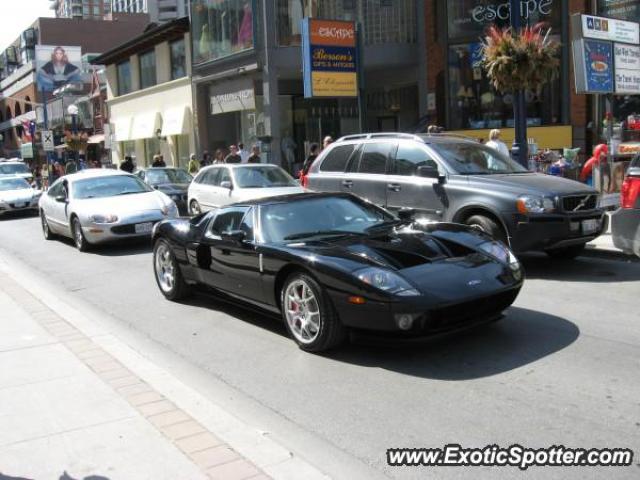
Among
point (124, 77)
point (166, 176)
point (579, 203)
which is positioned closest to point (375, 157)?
point (579, 203)

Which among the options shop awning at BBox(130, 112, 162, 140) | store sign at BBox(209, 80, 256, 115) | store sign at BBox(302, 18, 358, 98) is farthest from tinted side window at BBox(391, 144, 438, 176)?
shop awning at BBox(130, 112, 162, 140)

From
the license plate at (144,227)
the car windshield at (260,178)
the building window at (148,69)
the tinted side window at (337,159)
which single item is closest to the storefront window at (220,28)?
the building window at (148,69)

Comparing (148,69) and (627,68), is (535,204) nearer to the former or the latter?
(627,68)

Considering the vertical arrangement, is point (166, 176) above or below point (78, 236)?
above

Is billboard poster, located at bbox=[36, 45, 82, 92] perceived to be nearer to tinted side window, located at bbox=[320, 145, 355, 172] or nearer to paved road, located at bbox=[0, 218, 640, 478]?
tinted side window, located at bbox=[320, 145, 355, 172]

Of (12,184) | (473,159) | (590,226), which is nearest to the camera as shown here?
(590,226)

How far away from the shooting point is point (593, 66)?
11773 mm

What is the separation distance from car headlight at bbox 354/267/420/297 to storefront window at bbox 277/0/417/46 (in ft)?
63.9

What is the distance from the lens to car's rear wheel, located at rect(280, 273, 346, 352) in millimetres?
5312

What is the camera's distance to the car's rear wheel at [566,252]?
29.5 ft

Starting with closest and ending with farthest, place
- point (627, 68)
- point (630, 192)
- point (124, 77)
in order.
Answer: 1. point (630, 192)
2. point (627, 68)
3. point (124, 77)

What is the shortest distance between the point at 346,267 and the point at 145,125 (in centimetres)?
3296

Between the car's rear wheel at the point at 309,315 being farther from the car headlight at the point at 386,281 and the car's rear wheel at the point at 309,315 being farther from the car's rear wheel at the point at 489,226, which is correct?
the car's rear wheel at the point at 489,226

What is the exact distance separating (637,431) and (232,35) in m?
24.0
